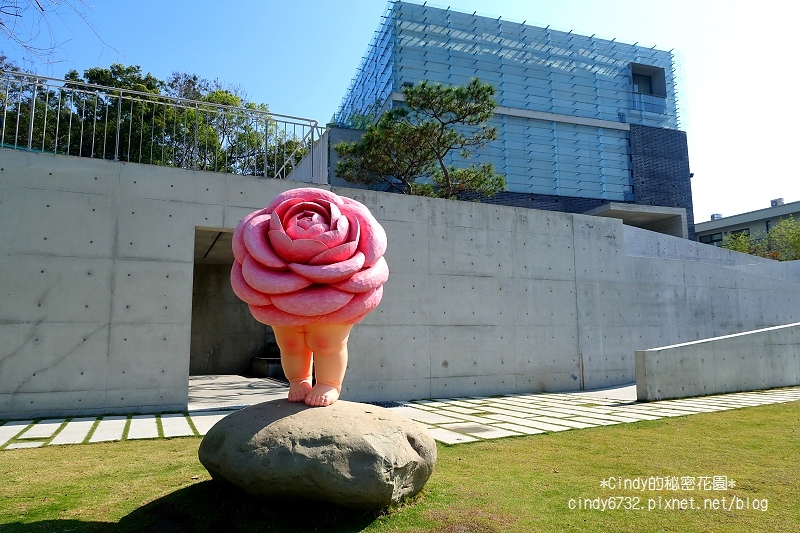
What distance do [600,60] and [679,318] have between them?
1843cm

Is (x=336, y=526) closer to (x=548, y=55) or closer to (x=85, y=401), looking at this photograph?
(x=85, y=401)

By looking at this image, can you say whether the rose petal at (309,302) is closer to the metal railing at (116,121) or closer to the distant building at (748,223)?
the metal railing at (116,121)

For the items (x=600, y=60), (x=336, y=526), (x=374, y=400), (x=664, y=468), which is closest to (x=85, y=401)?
(x=374, y=400)

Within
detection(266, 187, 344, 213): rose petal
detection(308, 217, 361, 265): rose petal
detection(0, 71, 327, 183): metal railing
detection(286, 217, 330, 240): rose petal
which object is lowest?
detection(308, 217, 361, 265): rose petal

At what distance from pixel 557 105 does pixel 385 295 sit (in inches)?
763

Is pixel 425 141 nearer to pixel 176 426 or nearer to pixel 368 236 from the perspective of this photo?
pixel 176 426

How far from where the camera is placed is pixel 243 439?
3.36 meters

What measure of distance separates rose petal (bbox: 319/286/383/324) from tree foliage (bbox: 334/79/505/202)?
440 inches

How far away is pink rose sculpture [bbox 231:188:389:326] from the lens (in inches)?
150

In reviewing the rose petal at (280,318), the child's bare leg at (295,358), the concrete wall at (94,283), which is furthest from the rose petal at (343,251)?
the concrete wall at (94,283)

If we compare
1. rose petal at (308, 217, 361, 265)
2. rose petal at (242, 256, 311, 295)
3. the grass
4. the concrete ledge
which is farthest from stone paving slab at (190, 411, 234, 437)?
the concrete ledge

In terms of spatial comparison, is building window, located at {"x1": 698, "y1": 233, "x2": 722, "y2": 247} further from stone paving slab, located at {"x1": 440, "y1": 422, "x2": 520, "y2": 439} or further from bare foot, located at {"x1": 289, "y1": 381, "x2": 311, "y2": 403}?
bare foot, located at {"x1": 289, "y1": 381, "x2": 311, "y2": 403}

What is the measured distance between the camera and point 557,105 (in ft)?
82.8

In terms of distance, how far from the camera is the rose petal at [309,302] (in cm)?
380
